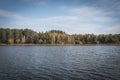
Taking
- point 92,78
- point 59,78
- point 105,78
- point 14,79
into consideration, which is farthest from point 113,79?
point 14,79

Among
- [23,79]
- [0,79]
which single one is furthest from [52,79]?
[0,79]

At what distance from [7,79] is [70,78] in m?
11.9

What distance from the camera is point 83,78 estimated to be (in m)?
27.5

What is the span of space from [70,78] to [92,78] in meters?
4.24

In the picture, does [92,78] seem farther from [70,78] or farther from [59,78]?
[59,78]

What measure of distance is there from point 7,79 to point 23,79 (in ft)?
9.84

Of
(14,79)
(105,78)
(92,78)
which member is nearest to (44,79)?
(14,79)

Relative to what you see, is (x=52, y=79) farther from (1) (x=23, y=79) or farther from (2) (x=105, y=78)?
(2) (x=105, y=78)

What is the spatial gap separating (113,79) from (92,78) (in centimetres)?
388

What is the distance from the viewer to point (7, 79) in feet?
87.1

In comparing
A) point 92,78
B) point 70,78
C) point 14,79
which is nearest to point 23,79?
point 14,79

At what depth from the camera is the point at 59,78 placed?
2748 centimetres

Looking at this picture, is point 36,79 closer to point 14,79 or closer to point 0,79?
point 14,79

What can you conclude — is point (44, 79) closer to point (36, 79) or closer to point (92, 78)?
point (36, 79)
